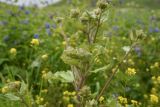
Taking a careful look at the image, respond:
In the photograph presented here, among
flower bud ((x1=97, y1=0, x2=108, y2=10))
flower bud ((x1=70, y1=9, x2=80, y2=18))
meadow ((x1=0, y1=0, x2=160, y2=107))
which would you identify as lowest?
meadow ((x1=0, y1=0, x2=160, y2=107))

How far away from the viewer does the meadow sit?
5.20 ft

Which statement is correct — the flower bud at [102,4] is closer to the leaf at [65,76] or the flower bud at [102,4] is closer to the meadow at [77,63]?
the meadow at [77,63]

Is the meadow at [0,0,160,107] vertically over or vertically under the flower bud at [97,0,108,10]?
under

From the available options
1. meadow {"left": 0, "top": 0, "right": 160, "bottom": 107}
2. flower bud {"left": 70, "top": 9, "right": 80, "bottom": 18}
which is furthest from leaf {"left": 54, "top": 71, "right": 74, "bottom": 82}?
flower bud {"left": 70, "top": 9, "right": 80, "bottom": 18}

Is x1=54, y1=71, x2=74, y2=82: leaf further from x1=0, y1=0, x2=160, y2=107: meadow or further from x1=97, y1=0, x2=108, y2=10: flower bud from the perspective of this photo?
x1=97, y1=0, x2=108, y2=10: flower bud

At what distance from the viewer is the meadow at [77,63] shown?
5.20 feet

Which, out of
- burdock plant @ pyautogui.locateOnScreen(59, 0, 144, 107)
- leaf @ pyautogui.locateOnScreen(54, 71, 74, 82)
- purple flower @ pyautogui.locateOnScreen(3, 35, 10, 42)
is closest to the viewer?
burdock plant @ pyautogui.locateOnScreen(59, 0, 144, 107)

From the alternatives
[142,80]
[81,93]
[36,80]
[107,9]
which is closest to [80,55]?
[81,93]

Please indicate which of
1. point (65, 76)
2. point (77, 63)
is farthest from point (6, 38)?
point (77, 63)

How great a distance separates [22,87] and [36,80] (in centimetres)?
130

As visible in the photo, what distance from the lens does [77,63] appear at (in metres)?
1.52

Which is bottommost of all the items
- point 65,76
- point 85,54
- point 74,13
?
point 65,76

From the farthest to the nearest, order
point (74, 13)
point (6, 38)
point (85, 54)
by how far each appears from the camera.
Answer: point (6, 38), point (74, 13), point (85, 54)

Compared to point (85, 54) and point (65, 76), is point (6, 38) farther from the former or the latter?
point (85, 54)
